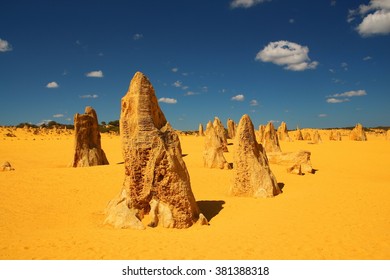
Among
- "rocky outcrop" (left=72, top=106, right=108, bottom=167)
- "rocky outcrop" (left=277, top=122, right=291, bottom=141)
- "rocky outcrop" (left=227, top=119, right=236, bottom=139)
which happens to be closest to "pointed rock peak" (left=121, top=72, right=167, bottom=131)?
"rocky outcrop" (left=72, top=106, right=108, bottom=167)

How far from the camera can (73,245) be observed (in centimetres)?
723

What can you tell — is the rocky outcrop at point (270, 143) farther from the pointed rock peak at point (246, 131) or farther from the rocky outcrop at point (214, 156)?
the pointed rock peak at point (246, 131)

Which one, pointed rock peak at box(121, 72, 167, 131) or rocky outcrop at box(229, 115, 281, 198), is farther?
rocky outcrop at box(229, 115, 281, 198)

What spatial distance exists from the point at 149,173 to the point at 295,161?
1285 cm

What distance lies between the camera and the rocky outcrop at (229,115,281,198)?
41.0 ft

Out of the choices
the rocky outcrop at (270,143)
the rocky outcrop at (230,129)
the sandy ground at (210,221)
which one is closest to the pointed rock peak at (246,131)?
the sandy ground at (210,221)

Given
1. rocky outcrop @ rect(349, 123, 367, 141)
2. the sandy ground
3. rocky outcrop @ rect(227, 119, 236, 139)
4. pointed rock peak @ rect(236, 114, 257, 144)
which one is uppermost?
rocky outcrop @ rect(227, 119, 236, 139)

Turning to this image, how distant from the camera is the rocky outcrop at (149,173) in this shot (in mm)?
9070

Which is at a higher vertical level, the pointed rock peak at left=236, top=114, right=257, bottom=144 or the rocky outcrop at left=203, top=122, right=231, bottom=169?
the pointed rock peak at left=236, top=114, right=257, bottom=144

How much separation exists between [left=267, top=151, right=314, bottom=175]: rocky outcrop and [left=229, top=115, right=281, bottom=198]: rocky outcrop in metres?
5.26

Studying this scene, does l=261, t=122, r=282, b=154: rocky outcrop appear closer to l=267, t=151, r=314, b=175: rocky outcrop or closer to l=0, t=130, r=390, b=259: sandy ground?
l=267, t=151, r=314, b=175: rocky outcrop

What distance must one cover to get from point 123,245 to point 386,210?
8.58 metres

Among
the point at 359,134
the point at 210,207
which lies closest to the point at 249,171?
the point at 210,207
